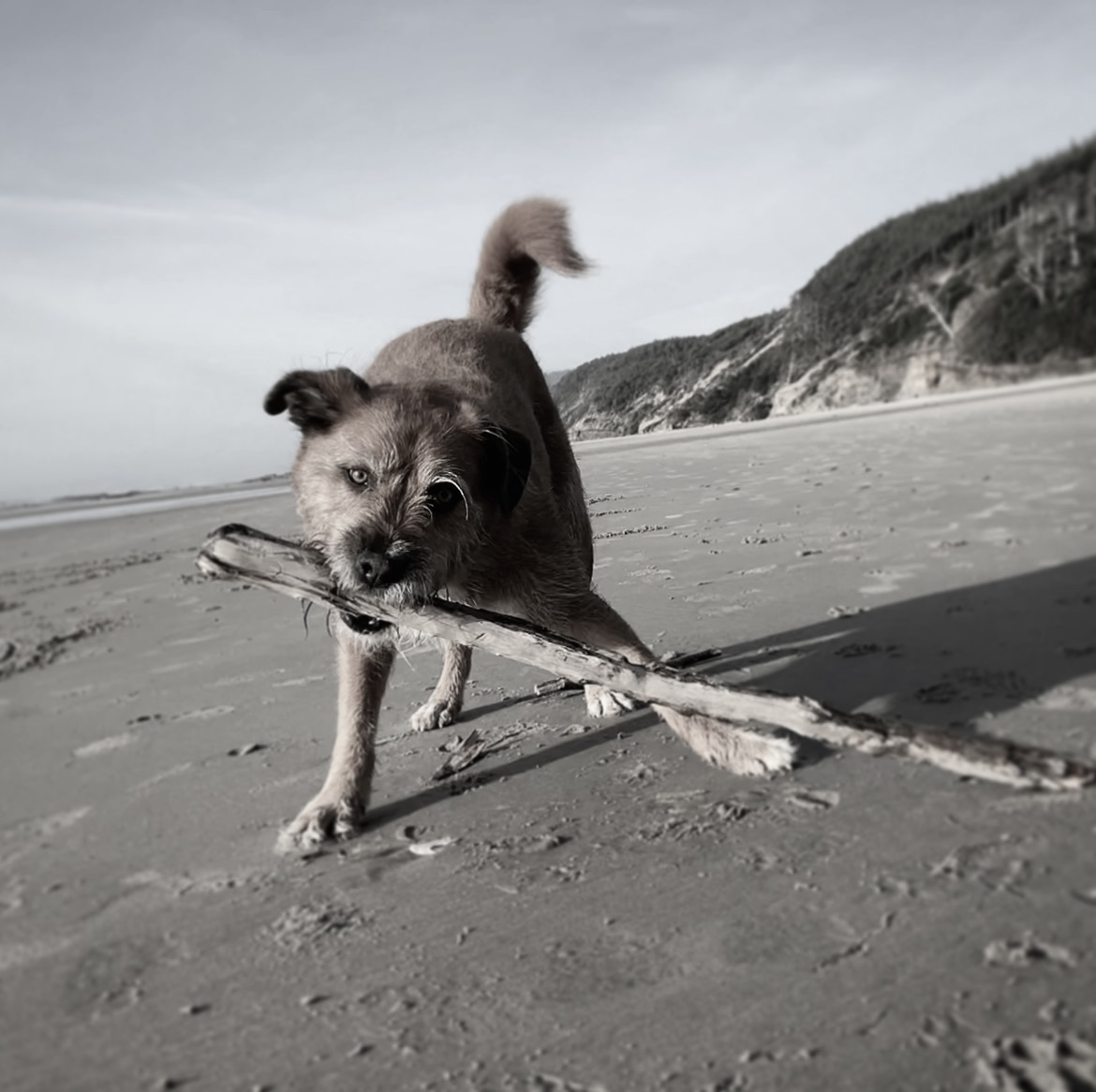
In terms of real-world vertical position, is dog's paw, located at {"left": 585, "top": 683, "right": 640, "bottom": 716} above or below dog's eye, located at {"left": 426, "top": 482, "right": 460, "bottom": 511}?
below

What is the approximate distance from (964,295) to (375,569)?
3370mm

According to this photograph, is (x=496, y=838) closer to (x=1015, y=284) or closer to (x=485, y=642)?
(x=485, y=642)

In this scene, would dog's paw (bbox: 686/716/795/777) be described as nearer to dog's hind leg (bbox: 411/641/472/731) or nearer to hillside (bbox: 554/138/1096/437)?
dog's hind leg (bbox: 411/641/472/731)

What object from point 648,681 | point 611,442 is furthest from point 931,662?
point 611,442

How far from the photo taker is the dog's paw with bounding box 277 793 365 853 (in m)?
2.95

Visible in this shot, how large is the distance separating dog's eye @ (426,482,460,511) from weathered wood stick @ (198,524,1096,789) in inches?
19.0

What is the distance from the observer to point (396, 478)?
3312mm

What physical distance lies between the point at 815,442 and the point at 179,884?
A: 10.5 metres

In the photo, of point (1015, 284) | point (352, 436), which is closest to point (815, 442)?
point (1015, 284)

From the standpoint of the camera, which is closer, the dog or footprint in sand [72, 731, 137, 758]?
the dog

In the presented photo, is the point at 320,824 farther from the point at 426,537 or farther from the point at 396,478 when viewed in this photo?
the point at 396,478

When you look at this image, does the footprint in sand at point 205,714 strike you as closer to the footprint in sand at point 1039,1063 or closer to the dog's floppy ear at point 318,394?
the dog's floppy ear at point 318,394

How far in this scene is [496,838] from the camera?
2.79m

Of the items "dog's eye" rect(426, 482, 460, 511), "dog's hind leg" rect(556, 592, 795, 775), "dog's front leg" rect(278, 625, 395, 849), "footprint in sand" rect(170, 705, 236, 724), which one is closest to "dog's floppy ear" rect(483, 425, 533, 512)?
"dog's eye" rect(426, 482, 460, 511)
